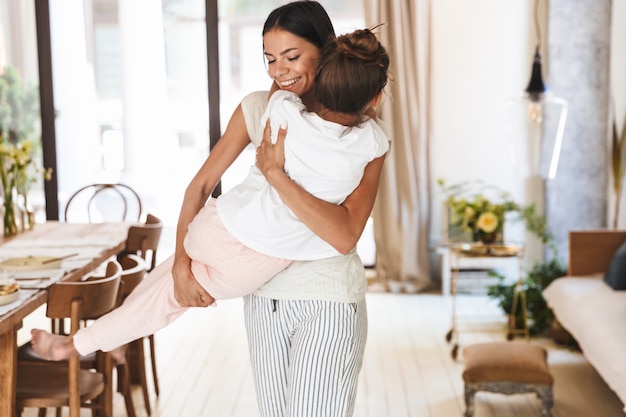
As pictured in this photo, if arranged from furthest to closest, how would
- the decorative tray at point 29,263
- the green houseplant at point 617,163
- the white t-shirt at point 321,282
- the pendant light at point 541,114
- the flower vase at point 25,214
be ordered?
the green houseplant at point 617,163, the pendant light at point 541,114, the flower vase at point 25,214, the decorative tray at point 29,263, the white t-shirt at point 321,282

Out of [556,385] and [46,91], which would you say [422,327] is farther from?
[46,91]

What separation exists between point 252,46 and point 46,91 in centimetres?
154

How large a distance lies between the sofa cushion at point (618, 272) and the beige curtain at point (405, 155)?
1844 mm

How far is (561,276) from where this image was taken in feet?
16.5

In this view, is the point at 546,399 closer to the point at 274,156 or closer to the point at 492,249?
the point at 492,249

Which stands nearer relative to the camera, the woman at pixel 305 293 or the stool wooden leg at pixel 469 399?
the woman at pixel 305 293

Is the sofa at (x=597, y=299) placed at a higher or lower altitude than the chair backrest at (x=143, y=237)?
lower

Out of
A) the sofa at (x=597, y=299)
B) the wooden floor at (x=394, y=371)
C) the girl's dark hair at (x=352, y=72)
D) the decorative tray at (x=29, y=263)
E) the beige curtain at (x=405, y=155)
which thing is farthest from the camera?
the beige curtain at (x=405, y=155)

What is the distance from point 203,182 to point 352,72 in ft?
1.54

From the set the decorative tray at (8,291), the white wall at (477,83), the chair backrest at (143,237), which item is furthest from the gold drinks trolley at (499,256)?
the decorative tray at (8,291)

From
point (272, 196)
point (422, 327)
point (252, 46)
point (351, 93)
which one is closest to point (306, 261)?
point (272, 196)

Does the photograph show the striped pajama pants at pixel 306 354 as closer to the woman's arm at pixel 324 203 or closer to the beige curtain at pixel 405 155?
the woman's arm at pixel 324 203

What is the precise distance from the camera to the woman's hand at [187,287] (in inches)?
77.2

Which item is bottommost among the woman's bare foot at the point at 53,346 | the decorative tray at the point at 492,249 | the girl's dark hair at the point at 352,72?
the decorative tray at the point at 492,249
